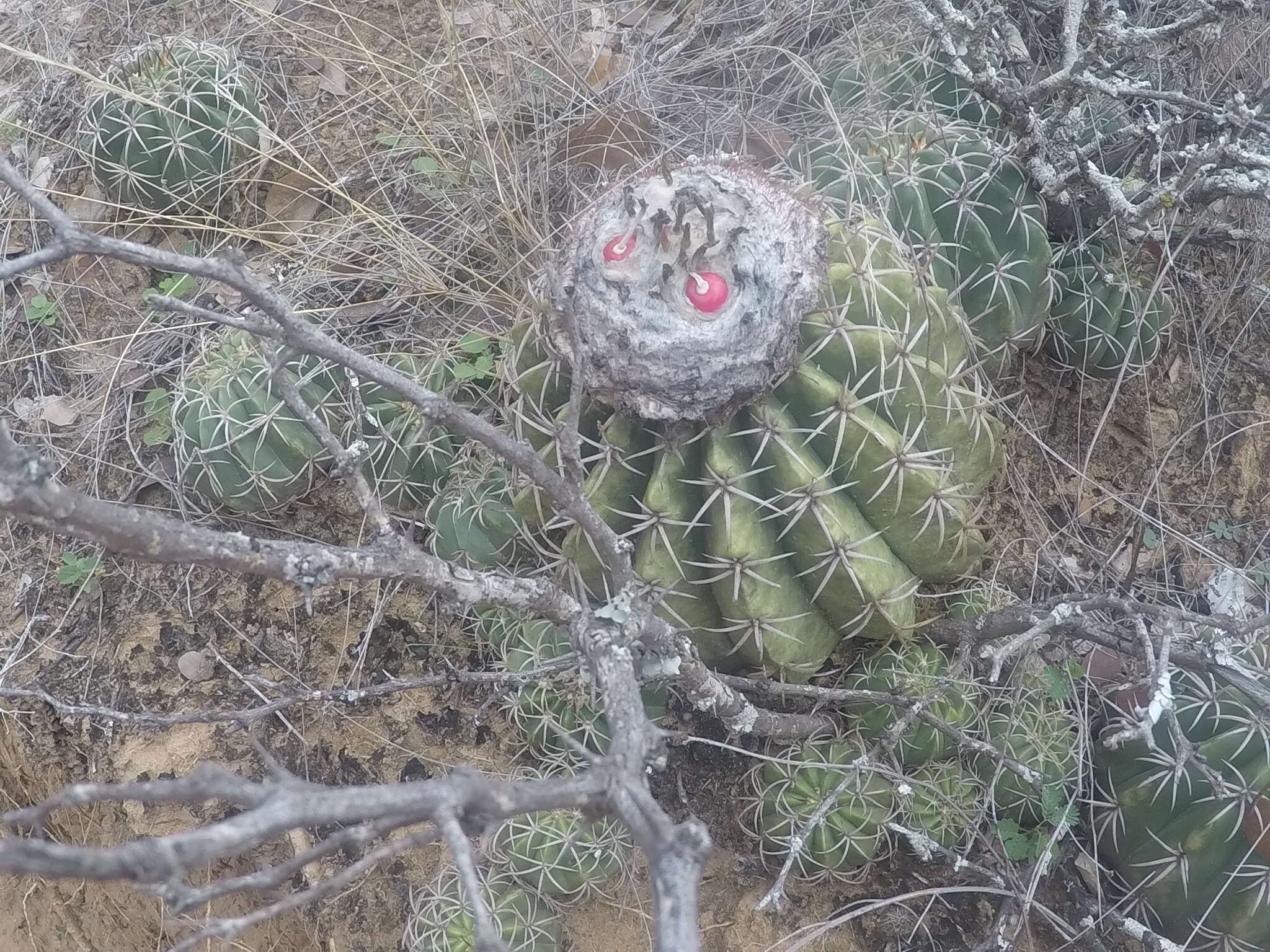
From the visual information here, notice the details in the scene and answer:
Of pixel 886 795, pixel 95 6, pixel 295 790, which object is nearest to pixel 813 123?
pixel 886 795

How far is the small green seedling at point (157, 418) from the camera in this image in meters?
2.83

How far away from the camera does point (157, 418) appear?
2875mm

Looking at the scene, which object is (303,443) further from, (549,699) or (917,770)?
(917,770)

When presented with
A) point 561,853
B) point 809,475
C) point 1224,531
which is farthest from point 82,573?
point 1224,531

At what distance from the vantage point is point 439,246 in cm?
296

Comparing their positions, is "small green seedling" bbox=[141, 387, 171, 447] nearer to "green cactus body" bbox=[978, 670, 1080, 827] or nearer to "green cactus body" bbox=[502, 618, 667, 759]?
"green cactus body" bbox=[502, 618, 667, 759]

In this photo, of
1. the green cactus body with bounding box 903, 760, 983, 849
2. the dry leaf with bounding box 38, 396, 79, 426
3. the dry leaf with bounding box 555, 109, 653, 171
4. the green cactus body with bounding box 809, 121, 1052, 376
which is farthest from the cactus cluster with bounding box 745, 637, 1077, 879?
the dry leaf with bounding box 38, 396, 79, 426

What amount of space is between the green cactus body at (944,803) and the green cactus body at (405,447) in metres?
1.38

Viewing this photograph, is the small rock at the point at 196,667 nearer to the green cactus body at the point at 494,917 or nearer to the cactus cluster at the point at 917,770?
the green cactus body at the point at 494,917

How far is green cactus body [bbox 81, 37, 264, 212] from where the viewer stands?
9.70 ft

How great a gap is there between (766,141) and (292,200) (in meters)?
1.65

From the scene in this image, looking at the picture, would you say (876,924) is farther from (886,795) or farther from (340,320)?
(340,320)

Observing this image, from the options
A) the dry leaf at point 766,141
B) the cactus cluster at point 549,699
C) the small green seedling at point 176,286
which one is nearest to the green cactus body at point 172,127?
the small green seedling at point 176,286

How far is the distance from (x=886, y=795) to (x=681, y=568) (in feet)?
2.43
